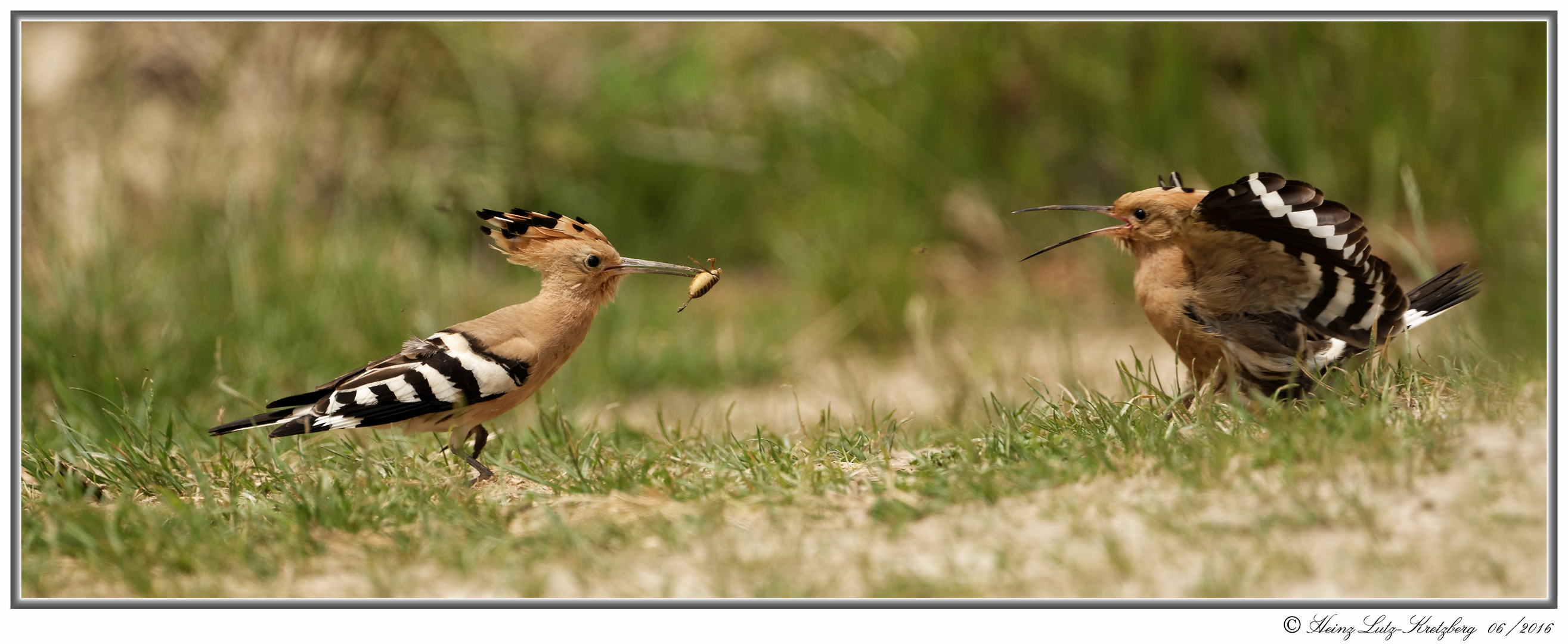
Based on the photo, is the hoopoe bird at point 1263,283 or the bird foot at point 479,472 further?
the bird foot at point 479,472

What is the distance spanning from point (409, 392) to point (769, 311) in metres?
3.83

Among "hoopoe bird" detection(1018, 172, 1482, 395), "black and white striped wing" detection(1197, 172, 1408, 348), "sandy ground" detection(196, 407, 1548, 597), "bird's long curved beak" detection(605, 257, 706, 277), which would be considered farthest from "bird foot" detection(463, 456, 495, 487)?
"black and white striped wing" detection(1197, 172, 1408, 348)

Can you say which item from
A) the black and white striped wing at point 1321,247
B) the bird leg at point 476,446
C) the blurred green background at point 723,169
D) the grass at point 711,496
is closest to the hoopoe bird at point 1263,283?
the black and white striped wing at point 1321,247

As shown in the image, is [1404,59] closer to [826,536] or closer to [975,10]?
[975,10]

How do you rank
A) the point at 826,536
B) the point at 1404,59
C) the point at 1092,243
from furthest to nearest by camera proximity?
the point at 1092,243
the point at 1404,59
the point at 826,536

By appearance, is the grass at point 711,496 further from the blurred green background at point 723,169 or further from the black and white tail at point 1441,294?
the blurred green background at point 723,169

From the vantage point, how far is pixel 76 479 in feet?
11.8

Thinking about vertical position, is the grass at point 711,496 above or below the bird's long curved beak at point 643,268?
below

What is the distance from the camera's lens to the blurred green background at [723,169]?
6.05m

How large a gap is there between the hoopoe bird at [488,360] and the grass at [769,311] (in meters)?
0.20

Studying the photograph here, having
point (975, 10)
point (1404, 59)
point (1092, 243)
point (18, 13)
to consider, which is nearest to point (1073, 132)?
point (1092, 243)

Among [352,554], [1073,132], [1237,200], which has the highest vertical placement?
[1073,132]

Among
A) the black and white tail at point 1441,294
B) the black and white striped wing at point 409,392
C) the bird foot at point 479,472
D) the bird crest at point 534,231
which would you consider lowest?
the bird foot at point 479,472

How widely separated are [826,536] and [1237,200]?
145 cm
